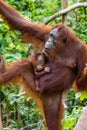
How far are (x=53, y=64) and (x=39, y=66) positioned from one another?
145 mm

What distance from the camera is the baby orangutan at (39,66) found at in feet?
11.9

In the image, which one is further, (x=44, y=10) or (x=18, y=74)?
(x=44, y=10)

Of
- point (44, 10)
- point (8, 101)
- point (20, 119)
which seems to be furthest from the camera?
point (44, 10)

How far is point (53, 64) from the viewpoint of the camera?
3709mm

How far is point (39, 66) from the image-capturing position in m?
3.63

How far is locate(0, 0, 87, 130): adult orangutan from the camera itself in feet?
11.8

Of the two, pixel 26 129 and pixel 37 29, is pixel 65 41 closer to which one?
pixel 37 29

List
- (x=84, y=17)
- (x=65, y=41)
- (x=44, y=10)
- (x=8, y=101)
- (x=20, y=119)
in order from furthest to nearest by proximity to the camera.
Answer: (x=44, y=10) → (x=84, y=17) → (x=20, y=119) → (x=8, y=101) → (x=65, y=41)

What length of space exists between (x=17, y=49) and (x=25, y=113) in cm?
68

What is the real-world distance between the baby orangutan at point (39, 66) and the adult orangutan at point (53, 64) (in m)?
0.03

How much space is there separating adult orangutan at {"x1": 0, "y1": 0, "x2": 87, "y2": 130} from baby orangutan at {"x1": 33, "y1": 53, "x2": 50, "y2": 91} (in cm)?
3

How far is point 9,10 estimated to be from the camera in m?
3.67

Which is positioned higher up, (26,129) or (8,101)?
(8,101)

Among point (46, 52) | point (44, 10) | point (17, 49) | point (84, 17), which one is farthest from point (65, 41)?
point (44, 10)
